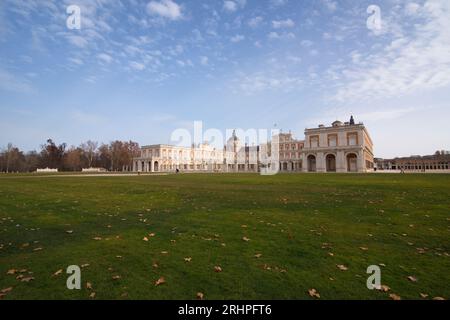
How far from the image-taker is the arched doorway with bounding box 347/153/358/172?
6819 centimetres

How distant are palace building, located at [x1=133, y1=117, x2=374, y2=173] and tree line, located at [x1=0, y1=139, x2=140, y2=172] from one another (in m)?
10.8

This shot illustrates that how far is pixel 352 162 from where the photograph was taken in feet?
230

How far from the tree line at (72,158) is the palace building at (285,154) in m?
10.8

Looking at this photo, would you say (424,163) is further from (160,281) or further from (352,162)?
(160,281)

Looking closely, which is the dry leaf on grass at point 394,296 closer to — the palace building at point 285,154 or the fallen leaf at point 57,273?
the fallen leaf at point 57,273

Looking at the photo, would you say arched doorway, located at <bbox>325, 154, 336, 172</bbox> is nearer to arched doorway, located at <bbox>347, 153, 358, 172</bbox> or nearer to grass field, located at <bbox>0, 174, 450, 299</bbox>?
arched doorway, located at <bbox>347, 153, 358, 172</bbox>

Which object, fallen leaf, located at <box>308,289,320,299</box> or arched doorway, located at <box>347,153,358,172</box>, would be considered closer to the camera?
fallen leaf, located at <box>308,289,320,299</box>

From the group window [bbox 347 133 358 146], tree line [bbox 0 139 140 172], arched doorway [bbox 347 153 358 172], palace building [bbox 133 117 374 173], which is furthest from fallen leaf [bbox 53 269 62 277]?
tree line [bbox 0 139 140 172]

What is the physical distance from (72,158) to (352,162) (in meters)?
97.1

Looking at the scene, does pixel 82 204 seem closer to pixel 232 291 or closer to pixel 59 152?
pixel 232 291

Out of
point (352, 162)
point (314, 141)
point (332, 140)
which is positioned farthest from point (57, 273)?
point (352, 162)

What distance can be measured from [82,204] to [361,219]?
12.2 metres
